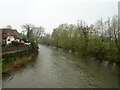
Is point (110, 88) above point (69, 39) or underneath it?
underneath

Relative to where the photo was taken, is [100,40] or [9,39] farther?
[9,39]

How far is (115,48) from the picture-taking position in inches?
1626

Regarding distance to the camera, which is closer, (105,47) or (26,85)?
(26,85)

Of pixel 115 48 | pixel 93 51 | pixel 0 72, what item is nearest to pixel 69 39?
pixel 93 51

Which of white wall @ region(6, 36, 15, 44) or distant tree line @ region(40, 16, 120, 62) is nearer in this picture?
distant tree line @ region(40, 16, 120, 62)

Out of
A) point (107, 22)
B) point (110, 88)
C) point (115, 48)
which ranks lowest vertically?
point (110, 88)

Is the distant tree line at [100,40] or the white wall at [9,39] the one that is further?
the white wall at [9,39]

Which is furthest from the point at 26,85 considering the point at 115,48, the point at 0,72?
the point at 115,48

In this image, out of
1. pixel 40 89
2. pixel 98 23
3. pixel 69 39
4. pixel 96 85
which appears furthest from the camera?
pixel 69 39

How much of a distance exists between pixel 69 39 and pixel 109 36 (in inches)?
1387

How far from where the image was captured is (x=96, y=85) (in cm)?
2053

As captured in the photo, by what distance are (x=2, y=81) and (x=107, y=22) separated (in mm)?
34954

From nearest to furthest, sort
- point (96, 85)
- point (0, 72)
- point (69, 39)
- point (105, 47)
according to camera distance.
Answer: point (96, 85) < point (0, 72) < point (105, 47) < point (69, 39)

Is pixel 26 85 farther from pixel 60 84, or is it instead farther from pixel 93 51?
pixel 93 51
